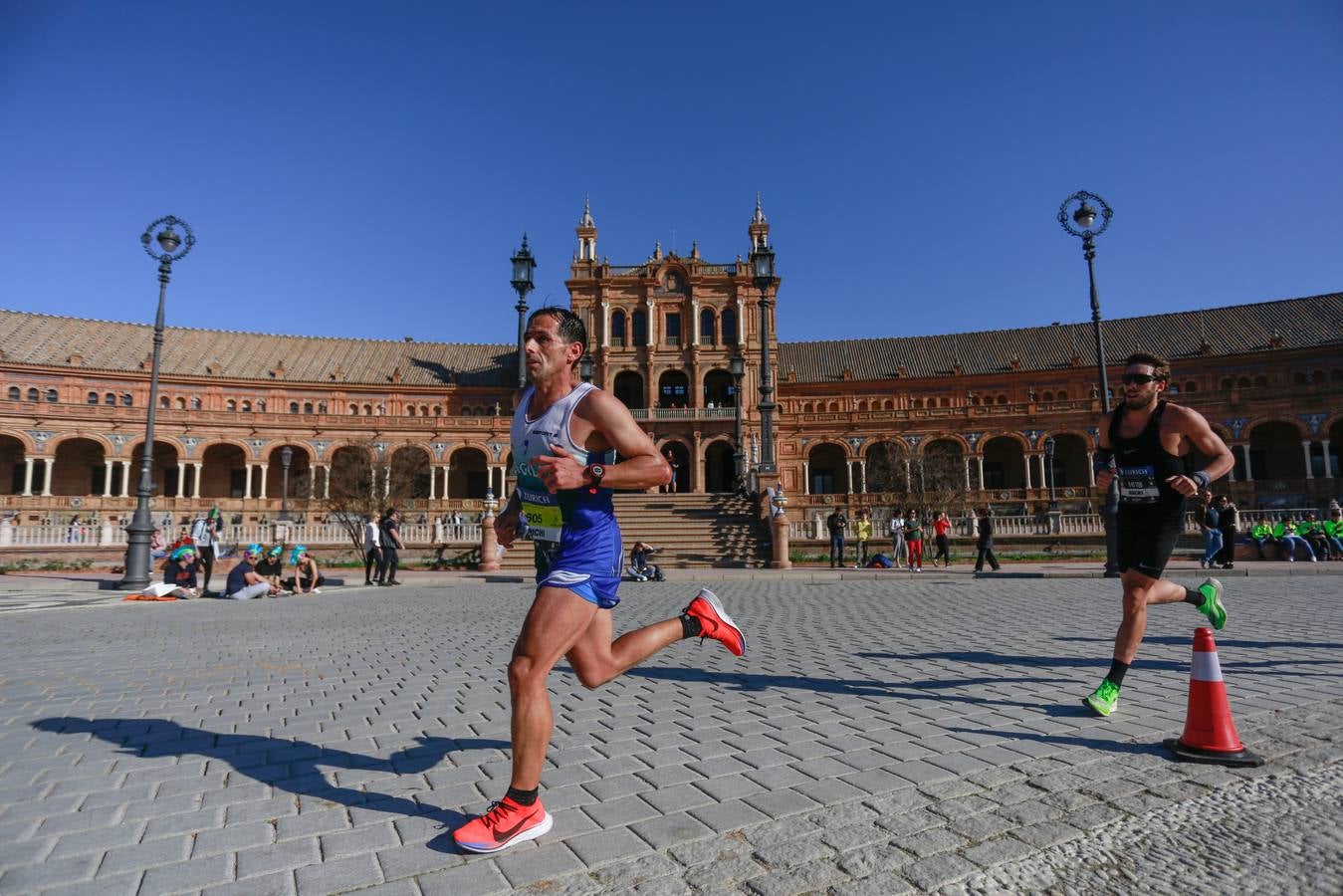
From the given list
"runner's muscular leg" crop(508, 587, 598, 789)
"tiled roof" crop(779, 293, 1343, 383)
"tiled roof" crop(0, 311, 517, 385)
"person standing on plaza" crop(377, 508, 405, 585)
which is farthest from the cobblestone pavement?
"tiled roof" crop(0, 311, 517, 385)

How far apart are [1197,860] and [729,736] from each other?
194cm

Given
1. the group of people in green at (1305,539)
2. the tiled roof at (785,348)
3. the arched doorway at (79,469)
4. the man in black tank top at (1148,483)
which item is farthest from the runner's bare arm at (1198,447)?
the arched doorway at (79,469)

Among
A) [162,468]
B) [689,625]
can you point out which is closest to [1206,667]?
[689,625]

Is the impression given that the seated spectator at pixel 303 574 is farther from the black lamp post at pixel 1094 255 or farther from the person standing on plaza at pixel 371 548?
the black lamp post at pixel 1094 255

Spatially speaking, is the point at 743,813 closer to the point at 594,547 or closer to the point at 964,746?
the point at 594,547

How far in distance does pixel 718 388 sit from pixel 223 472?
3353 cm

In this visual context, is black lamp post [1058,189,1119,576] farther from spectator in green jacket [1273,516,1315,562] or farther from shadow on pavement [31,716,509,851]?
shadow on pavement [31,716,509,851]

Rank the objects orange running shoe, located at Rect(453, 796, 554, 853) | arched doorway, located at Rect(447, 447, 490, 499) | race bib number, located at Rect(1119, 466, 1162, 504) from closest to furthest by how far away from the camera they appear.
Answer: orange running shoe, located at Rect(453, 796, 554, 853), race bib number, located at Rect(1119, 466, 1162, 504), arched doorway, located at Rect(447, 447, 490, 499)

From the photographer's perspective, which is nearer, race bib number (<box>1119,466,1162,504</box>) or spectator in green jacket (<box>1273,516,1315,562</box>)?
race bib number (<box>1119,466,1162,504</box>)

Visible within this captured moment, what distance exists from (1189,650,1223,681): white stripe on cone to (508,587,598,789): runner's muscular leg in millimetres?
2747

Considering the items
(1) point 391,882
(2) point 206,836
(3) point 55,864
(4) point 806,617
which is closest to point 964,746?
(1) point 391,882

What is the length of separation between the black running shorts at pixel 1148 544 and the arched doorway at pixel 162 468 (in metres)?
51.5

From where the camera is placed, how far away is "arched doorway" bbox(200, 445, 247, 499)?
45.5 meters

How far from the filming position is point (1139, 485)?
4031 millimetres
